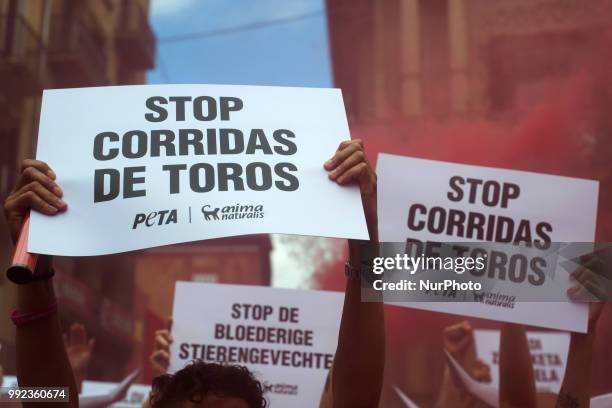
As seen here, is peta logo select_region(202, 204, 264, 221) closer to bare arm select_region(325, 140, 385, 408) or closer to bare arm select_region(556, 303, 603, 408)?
bare arm select_region(325, 140, 385, 408)

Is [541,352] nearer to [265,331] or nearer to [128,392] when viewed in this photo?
[265,331]

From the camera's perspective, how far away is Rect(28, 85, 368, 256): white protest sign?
160 cm

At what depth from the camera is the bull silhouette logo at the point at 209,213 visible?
162 centimetres

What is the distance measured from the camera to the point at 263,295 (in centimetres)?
289

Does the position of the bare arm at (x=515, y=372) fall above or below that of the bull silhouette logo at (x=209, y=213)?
below

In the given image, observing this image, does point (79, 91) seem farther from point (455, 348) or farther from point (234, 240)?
point (234, 240)

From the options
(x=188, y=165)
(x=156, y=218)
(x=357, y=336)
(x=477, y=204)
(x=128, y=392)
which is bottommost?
(x=128, y=392)

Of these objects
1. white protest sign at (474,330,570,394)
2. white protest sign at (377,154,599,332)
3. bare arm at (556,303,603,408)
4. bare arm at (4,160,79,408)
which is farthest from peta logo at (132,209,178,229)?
white protest sign at (474,330,570,394)

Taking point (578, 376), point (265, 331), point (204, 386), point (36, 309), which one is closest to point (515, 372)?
point (578, 376)

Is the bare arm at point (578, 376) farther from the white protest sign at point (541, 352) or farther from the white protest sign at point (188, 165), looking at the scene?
the white protest sign at point (541, 352)

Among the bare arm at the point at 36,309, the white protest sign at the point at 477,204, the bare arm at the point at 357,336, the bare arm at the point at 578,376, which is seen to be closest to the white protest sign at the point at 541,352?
the white protest sign at the point at 477,204

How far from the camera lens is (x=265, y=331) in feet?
9.40

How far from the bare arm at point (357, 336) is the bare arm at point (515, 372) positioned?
34.7 inches

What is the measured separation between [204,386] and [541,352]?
96.8 inches
